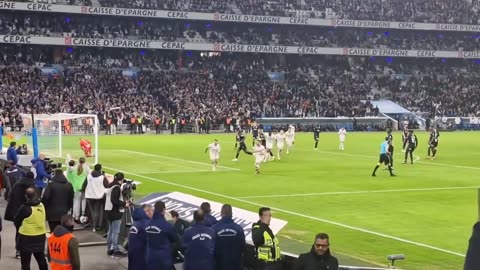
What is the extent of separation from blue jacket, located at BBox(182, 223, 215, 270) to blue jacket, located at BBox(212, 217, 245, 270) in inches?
3.7

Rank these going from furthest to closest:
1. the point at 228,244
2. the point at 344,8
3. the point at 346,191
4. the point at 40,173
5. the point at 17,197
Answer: the point at 344,8
the point at 346,191
the point at 40,173
the point at 17,197
the point at 228,244

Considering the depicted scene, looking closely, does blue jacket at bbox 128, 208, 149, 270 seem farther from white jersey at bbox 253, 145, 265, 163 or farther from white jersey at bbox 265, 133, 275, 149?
white jersey at bbox 265, 133, 275, 149

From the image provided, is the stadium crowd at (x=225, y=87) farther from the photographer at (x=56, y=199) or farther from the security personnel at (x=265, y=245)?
the security personnel at (x=265, y=245)

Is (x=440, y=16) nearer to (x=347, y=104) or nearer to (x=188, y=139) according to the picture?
(x=347, y=104)

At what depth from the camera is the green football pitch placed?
59.4ft

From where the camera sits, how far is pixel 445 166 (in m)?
38.5

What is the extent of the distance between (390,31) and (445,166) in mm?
61927

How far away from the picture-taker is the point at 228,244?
1061cm

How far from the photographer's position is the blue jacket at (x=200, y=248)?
34.7 ft

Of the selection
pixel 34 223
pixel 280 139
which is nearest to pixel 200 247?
pixel 34 223

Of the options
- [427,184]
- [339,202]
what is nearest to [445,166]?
[427,184]

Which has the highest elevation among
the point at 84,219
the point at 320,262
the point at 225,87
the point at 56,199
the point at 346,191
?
the point at 225,87

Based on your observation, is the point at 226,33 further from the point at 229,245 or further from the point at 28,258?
the point at 229,245

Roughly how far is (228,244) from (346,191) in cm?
1805
